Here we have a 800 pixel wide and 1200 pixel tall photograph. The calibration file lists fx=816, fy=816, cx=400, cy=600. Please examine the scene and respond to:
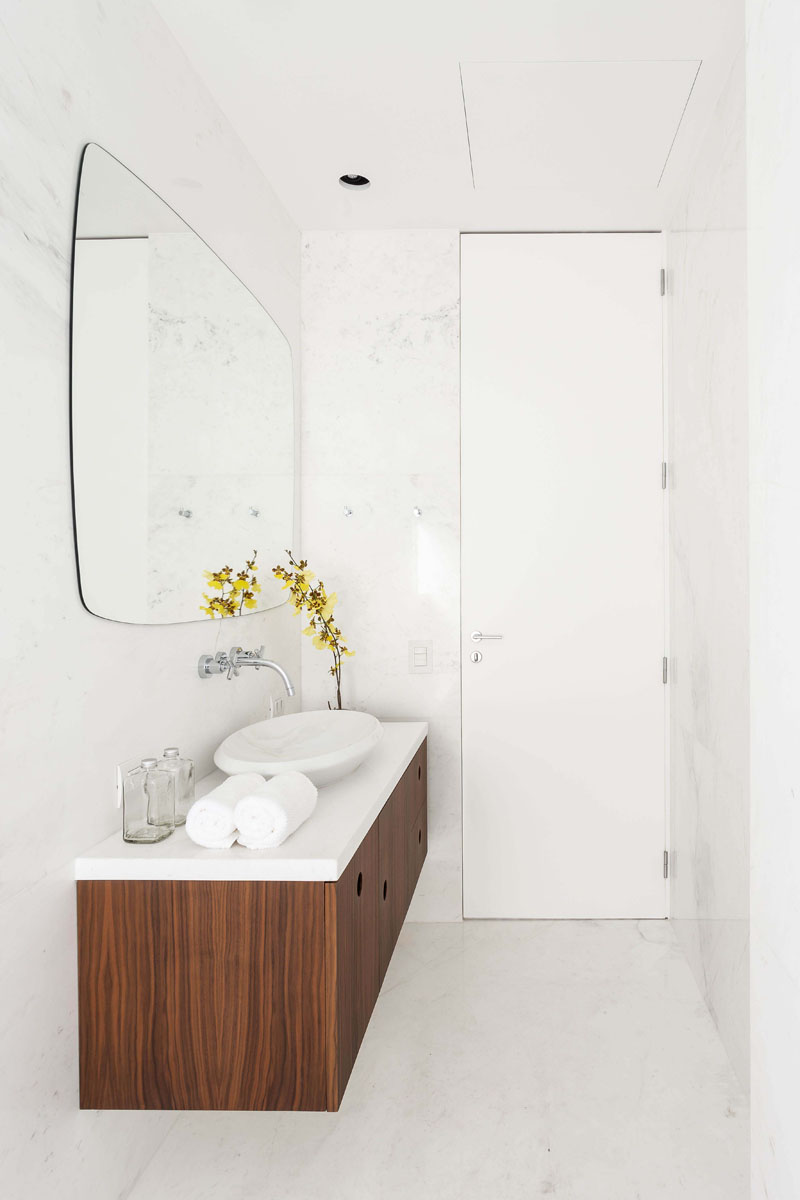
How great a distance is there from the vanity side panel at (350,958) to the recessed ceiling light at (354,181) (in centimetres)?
194

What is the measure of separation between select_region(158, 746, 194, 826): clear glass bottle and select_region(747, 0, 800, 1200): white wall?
1092 millimetres

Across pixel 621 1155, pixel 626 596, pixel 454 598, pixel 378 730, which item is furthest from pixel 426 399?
pixel 621 1155

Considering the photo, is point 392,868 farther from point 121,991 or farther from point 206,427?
point 206,427

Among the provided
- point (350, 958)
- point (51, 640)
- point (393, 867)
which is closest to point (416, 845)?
point (393, 867)

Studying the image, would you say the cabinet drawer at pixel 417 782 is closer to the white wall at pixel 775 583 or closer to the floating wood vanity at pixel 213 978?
the floating wood vanity at pixel 213 978

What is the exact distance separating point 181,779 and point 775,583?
122cm

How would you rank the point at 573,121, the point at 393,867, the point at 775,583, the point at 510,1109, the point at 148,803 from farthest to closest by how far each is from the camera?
the point at 573,121 < the point at 393,867 < the point at 510,1109 < the point at 148,803 < the point at 775,583

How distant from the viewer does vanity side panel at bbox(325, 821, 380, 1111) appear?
1406 millimetres

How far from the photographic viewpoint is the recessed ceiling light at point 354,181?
252cm

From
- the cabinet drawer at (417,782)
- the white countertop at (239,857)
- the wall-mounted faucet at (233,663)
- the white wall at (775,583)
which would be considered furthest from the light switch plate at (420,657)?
the white wall at (775,583)

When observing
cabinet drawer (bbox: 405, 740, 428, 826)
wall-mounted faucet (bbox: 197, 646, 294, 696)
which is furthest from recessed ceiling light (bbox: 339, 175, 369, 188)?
cabinet drawer (bbox: 405, 740, 428, 826)

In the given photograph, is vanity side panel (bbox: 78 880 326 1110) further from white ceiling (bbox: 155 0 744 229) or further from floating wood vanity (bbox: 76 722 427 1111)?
white ceiling (bbox: 155 0 744 229)

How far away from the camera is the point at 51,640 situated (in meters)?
1.35

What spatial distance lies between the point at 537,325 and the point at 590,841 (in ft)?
6.10
